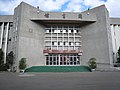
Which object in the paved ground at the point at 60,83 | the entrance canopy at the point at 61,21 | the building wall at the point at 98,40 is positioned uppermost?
the entrance canopy at the point at 61,21

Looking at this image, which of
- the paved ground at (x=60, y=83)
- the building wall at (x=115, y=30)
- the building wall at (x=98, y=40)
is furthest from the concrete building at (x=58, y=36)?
the paved ground at (x=60, y=83)

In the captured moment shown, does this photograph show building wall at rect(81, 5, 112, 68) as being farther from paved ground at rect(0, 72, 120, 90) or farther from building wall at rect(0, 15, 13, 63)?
building wall at rect(0, 15, 13, 63)

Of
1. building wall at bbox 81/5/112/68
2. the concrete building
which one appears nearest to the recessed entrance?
the concrete building

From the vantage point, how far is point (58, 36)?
3020 cm

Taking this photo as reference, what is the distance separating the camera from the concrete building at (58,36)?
2486 cm

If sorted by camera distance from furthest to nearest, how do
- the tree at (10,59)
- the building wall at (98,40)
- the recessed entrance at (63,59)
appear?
1. the recessed entrance at (63,59)
2. the building wall at (98,40)
3. the tree at (10,59)

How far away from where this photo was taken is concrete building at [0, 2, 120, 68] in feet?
81.6

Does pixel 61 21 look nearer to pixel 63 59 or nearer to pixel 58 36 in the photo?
pixel 58 36

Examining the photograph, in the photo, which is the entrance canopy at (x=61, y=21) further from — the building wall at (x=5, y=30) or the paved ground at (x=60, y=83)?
the paved ground at (x=60, y=83)

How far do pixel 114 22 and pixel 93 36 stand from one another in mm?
8794

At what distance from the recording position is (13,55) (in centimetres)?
2392

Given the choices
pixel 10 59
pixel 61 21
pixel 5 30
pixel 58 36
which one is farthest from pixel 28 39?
pixel 5 30

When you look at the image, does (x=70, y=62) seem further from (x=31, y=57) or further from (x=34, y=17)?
(x=34, y=17)

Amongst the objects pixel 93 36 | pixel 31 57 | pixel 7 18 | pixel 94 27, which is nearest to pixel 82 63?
pixel 93 36
